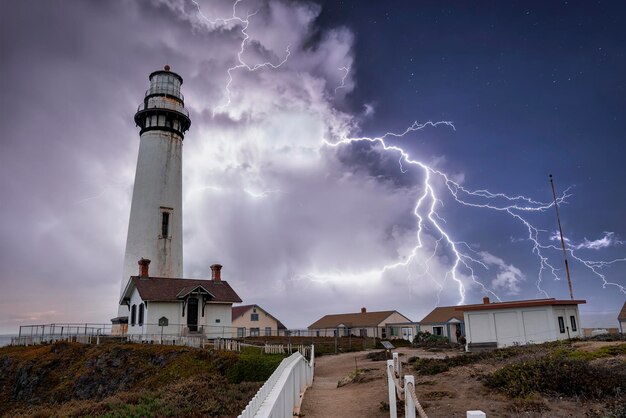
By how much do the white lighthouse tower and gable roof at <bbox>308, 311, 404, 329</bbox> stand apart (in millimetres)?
29469

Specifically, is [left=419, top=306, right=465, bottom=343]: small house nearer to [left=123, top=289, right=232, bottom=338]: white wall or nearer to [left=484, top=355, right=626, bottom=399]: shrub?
[left=123, top=289, right=232, bottom=338]: white wall

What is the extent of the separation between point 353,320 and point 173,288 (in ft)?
112

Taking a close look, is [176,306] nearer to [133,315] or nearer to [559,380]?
[133,315]

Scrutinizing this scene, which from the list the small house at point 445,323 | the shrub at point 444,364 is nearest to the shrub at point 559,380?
the shrub at point 444,364

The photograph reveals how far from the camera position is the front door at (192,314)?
33.6 meters

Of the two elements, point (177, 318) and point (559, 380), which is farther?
point (177, 318)

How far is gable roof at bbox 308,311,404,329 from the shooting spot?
59.7m

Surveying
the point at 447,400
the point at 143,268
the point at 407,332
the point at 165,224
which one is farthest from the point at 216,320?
the point at 407,332

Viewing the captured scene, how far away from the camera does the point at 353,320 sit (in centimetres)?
6259

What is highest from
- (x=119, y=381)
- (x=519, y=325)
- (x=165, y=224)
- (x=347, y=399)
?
(x=165, y=224)

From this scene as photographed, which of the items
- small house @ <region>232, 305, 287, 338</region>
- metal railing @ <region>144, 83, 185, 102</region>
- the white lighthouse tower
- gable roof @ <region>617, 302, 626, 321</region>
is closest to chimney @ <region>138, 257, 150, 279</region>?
the white lighthouse tower

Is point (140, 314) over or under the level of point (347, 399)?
over

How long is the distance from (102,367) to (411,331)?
41.0 m

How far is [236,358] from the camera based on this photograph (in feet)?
70.7
